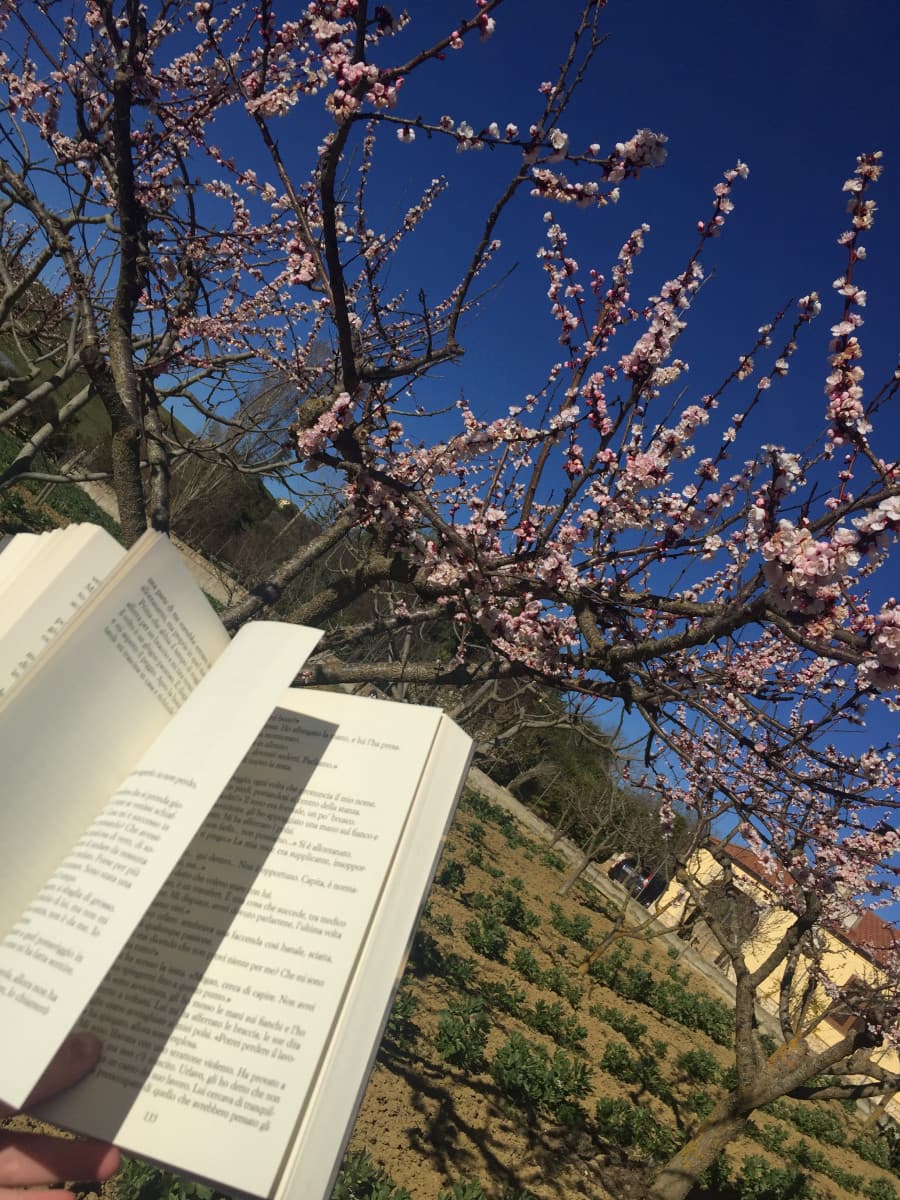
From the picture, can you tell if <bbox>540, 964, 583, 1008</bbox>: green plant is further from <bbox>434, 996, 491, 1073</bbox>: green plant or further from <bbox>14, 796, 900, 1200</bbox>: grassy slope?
<bbox>434, 996, 491, 1073</bbox>: green plant

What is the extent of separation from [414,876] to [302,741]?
0.99ft

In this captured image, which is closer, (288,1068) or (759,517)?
(288,1068)

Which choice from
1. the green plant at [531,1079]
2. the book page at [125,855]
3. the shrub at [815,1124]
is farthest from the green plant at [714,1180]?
the book page at [125,855]

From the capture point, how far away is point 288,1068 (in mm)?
864

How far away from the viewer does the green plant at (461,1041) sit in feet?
17.2

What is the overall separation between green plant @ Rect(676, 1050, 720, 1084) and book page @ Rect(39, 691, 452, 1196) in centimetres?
979

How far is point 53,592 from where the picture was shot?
3.42ft

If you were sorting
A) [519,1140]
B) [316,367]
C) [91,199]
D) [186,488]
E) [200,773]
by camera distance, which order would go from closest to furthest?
[200,773] < [91,199] < [316,367] < [519,1140] < [186,488]

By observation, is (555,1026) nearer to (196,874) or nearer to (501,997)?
(501,997)

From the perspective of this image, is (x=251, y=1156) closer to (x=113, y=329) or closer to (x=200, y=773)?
(x=200, y=773)

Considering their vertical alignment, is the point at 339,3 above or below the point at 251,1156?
above

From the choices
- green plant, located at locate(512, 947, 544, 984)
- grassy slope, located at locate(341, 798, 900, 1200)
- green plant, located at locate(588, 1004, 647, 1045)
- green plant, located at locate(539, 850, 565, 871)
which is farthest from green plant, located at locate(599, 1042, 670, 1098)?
green plant, located at locate(539, 850, 565, 871)

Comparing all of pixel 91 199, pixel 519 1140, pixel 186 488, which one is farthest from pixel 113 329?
pixel 186 488

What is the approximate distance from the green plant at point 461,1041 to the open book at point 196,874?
5.14 metres
